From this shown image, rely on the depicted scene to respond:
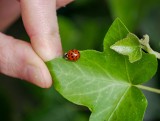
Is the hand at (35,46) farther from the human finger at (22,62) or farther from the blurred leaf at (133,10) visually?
the blurred leaf at (133,10)

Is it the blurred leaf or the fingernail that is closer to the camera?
the fingernail

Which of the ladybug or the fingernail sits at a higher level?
the ladybug

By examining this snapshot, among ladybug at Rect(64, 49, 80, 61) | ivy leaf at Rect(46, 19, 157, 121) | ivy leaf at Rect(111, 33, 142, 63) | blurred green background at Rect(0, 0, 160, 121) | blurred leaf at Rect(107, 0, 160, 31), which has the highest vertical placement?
ivy leaf at Rect(111, 33, 142, 63)

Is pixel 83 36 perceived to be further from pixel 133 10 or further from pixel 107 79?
pixel 107 79

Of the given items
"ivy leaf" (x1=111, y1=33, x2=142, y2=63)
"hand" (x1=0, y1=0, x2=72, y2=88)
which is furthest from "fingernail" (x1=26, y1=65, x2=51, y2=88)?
"ivy leaf" (x1=111, y1=33, x2=142, y2=63)

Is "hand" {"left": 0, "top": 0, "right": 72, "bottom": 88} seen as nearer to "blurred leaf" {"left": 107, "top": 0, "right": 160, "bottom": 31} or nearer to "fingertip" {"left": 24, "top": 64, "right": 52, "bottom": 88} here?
"fingertip" {"left": 24, "top": 64, "right": 52, "bottom": 88}

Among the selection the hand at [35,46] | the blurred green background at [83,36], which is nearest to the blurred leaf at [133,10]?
the blurred green background at [83,36]
